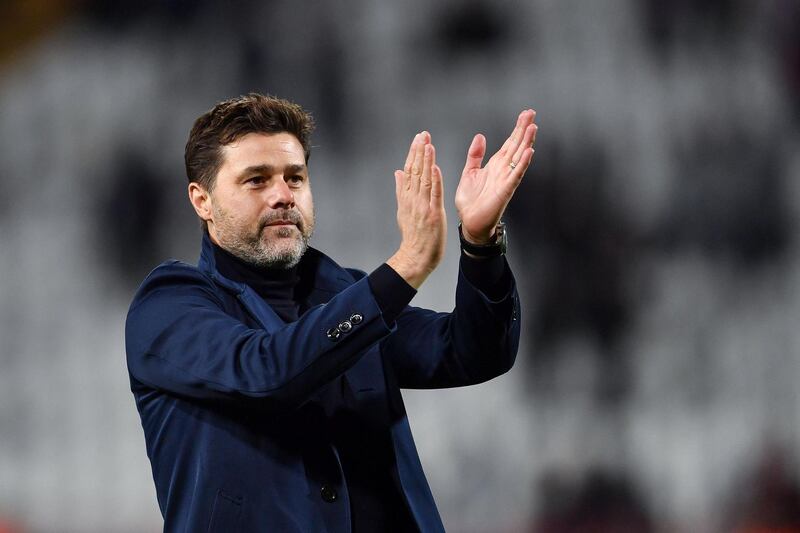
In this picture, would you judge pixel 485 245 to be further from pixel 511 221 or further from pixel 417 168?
pixel 511 221

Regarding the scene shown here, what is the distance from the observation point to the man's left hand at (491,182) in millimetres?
1412

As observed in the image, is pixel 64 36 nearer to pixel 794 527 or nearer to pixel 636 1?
pixel 636 1

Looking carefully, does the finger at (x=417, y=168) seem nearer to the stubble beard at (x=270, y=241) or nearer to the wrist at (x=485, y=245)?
the wrist at (x=485, y=245)

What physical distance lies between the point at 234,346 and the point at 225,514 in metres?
0.21

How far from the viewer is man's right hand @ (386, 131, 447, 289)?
1.33 m

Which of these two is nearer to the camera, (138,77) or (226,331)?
(226,331)

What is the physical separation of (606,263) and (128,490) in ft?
4.98

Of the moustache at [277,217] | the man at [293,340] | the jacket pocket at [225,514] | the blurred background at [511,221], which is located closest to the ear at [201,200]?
the man at [293,340]

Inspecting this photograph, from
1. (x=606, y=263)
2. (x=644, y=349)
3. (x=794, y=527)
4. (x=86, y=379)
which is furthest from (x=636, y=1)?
(x=86, y=379)

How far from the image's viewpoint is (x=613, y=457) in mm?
3062

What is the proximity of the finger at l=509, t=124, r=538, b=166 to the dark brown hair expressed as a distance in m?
0.36

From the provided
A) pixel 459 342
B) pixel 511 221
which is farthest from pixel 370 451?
pixel 511 221

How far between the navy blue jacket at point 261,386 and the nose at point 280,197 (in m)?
0.13

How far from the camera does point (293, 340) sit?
1.32 meters
